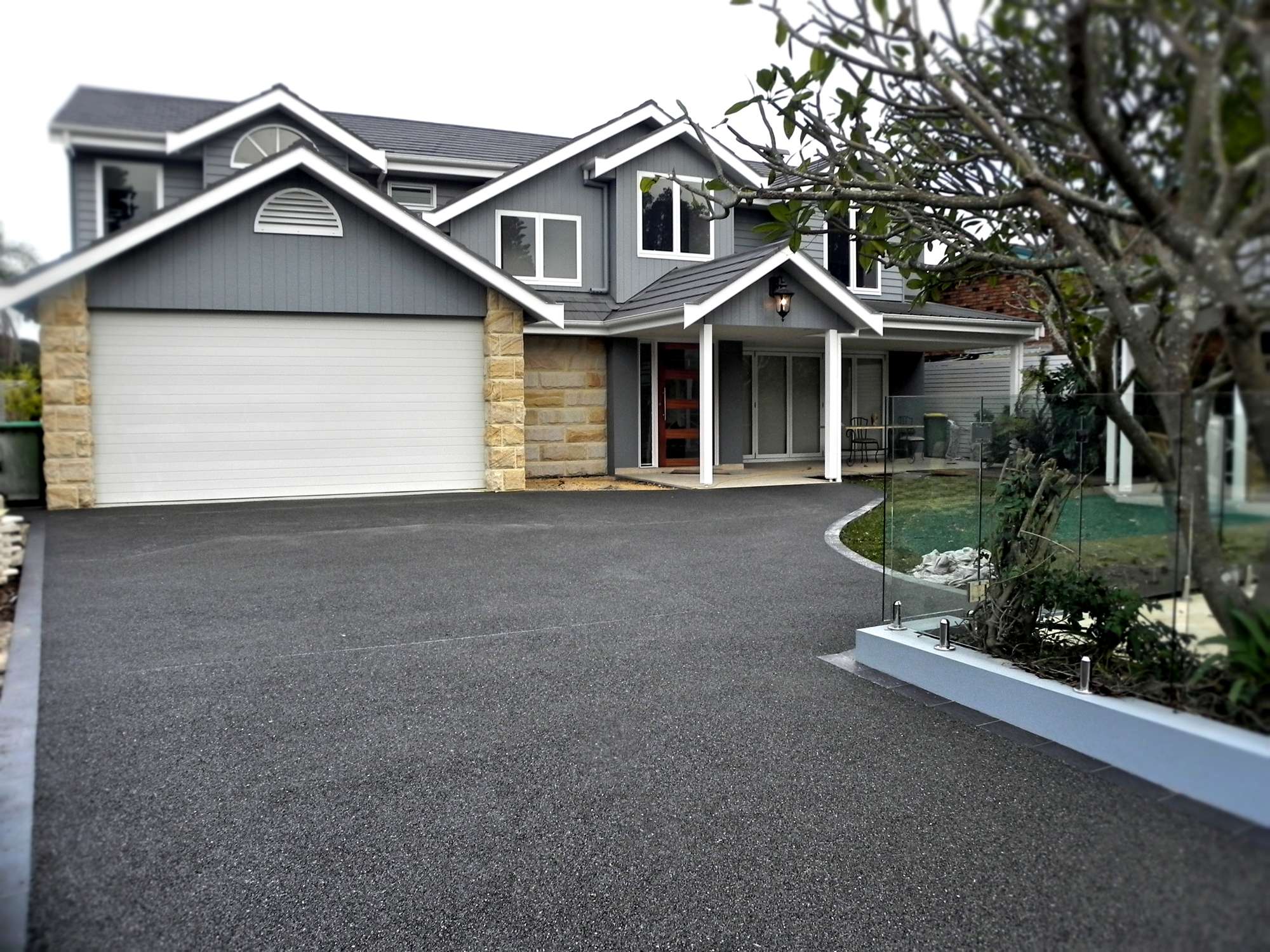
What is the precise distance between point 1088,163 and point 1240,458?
0.79 m

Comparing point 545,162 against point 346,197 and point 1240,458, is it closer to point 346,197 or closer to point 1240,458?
point 346,197

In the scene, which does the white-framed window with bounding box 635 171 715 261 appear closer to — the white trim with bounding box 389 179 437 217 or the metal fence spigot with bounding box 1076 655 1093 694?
the white trim with bounding box 389 179 437 217

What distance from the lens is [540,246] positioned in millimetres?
17234

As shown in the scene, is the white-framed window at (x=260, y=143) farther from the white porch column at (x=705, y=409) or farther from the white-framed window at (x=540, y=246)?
the white porch column at (x=705, y=409)

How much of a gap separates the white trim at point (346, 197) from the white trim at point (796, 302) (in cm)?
219

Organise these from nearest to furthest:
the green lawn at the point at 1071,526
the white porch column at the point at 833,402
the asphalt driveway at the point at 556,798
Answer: the green lawn at the point at 1071,526
the asphalt driveway at the point at 556,798
the white porch column at the point at 833,402

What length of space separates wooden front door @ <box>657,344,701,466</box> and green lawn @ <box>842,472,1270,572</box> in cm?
1236

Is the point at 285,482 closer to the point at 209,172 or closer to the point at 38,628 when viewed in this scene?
the point at 209,172

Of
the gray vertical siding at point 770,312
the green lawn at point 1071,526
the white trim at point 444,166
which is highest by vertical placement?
the white trim at point 444,166

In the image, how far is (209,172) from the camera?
15945 millimetres

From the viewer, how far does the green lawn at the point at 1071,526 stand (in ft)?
8.08

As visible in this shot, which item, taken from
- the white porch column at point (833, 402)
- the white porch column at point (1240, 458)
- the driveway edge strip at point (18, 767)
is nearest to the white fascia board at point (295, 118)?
the white porch column at point (833, 402)

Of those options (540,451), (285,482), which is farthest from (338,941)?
(540,451)

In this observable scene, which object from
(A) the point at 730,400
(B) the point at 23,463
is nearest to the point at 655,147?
(A) the point at 730,400
